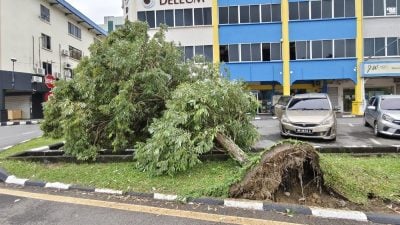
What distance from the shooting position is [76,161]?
325 inches

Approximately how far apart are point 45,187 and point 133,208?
2295 millimetres

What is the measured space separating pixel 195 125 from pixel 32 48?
27932mm

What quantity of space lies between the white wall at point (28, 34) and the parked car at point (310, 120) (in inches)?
909

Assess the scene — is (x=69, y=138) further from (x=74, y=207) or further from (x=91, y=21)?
(x=91, y=21)

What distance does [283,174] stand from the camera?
564 cm

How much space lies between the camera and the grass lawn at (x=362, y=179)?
211 inches

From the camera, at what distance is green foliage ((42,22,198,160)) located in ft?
26.6

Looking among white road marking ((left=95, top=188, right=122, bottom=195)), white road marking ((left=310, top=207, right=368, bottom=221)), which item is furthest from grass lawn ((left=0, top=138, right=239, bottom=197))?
white road marking ((left=310, top=207, right=368, bottom=221))

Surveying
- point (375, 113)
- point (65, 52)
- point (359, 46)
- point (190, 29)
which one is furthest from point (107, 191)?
point (65, 52)

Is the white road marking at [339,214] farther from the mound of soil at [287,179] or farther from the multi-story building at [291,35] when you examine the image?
the multi-story building at [291,35]

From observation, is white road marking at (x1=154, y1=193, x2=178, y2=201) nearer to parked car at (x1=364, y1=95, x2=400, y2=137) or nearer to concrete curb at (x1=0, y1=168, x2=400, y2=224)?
concrete curb at (x1=0, y1=168, x2=400, y2=224)

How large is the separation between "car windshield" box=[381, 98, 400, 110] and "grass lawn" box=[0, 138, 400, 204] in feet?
18.5

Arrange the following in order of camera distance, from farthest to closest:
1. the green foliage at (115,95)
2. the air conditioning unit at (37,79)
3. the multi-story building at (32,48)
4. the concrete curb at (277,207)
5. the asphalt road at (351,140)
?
1. the air conditioning unit at (37,79)
2. the multi-story building at (32,48)
3. the asphalt road at (351,140)
4. the green foliage at (115,95)
5. the concrete curb at (277,207)

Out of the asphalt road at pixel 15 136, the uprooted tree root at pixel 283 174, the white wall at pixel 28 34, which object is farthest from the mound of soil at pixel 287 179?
the white wall at pixel 28 34
